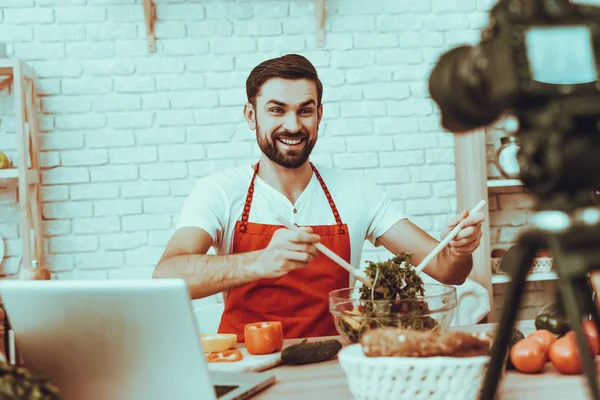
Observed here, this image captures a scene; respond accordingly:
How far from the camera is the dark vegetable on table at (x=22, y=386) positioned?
794 millimetres

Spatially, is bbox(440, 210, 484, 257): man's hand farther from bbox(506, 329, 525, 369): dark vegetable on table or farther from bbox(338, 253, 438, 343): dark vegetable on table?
bbox(506, 329, 525, 369): dark vegetable on table

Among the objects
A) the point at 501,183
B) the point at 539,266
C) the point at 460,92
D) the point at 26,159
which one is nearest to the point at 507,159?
the point at 501,183

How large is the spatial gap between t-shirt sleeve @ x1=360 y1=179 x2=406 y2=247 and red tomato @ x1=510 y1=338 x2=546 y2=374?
1.10 m

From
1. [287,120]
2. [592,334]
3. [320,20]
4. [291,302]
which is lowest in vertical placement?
[291,302]

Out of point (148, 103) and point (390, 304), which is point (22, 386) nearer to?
point (390, 304)

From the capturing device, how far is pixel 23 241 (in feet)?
9.80

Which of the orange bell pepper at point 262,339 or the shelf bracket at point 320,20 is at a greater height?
the shelf bracket at point 320,20

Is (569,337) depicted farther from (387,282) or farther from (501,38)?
(501,38)

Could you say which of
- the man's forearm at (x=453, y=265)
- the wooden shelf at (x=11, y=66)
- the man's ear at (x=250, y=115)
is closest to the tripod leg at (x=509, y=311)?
the man's forearm at (x=453, y=265)

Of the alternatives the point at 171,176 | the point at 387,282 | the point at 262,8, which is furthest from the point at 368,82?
the point at 387,282

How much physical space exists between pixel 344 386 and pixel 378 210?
1.19m

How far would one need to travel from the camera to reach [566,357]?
1244mm

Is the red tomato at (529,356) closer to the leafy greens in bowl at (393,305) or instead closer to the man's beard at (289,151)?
the leafy greens in bowl at (393,305)

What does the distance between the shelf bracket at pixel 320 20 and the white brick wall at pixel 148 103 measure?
0.04 m
